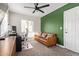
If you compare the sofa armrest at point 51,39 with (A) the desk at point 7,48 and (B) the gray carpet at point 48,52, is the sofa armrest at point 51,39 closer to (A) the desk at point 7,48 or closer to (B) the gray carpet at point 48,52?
(B) the gray carpet at point 48,52

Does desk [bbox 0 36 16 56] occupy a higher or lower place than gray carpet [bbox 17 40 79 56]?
higher

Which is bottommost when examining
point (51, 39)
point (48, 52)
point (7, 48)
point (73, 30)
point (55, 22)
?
point (48, 52)

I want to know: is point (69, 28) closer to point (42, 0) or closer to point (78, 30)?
point (78, 30)

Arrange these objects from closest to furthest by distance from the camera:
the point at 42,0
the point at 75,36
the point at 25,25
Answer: the point at 42,0 → the point at 25,25 → the point at 75,36

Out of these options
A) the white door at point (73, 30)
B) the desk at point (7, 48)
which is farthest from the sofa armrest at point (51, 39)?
the desk at point (7, 48)

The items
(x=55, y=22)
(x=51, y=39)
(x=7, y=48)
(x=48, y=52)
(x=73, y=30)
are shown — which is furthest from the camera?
(x=51, y=39)

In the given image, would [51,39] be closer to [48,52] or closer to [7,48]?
[48,52]

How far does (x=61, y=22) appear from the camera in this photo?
3.64m

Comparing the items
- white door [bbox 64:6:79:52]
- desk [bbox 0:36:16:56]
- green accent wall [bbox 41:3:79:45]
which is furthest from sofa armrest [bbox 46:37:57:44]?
desk [bbox 0:36:16:56]

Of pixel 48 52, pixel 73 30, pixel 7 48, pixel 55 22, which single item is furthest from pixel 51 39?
pixel 7 48

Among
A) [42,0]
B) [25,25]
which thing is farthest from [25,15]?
[42,0]

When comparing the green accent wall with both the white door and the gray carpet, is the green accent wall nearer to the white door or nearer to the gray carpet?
the white door

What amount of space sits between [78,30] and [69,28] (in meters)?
0.45

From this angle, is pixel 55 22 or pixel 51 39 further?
pixel 51 39
